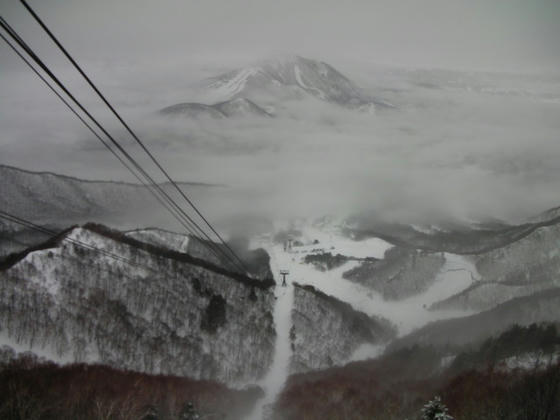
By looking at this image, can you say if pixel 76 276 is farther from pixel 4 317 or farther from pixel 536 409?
pixel 536 409

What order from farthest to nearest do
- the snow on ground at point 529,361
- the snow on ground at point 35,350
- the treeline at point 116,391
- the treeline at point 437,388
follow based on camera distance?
the snow on ground at point 35,350, the snow on ground at point 529,361, the treeline at point 437,388, the treeline at point 116,391

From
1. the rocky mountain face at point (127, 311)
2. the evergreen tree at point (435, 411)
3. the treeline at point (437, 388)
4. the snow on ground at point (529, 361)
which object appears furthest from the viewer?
the rocky mountain face at point (127, 311)

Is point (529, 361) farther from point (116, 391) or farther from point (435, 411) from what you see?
point (116, 391)

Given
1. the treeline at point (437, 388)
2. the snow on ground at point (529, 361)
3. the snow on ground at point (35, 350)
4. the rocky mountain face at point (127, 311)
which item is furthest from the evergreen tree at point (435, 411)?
the rocky mountain face at point (127, 311)

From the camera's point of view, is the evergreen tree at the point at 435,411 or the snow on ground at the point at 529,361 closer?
the evergreen tree at the point at 435,411

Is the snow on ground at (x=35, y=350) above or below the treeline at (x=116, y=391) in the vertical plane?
above

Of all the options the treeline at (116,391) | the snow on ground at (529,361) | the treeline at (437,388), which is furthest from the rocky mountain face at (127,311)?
the snow on ground at (529,361)

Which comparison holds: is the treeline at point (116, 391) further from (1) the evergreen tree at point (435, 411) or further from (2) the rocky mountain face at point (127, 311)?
(1) the evergreen tree at point (435, 411)

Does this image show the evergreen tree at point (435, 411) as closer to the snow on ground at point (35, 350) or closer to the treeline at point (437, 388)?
the treeline at point (437, 388)

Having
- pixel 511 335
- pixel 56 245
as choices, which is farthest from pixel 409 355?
pixel 56 245

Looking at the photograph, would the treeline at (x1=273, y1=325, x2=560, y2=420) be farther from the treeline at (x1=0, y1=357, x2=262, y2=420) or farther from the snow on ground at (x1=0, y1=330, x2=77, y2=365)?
the snow on ground at (x1=0, y1=330, x2=77, y2=365)

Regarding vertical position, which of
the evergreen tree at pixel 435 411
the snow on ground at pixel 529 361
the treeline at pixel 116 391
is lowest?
the treeline at pixel 116 391
